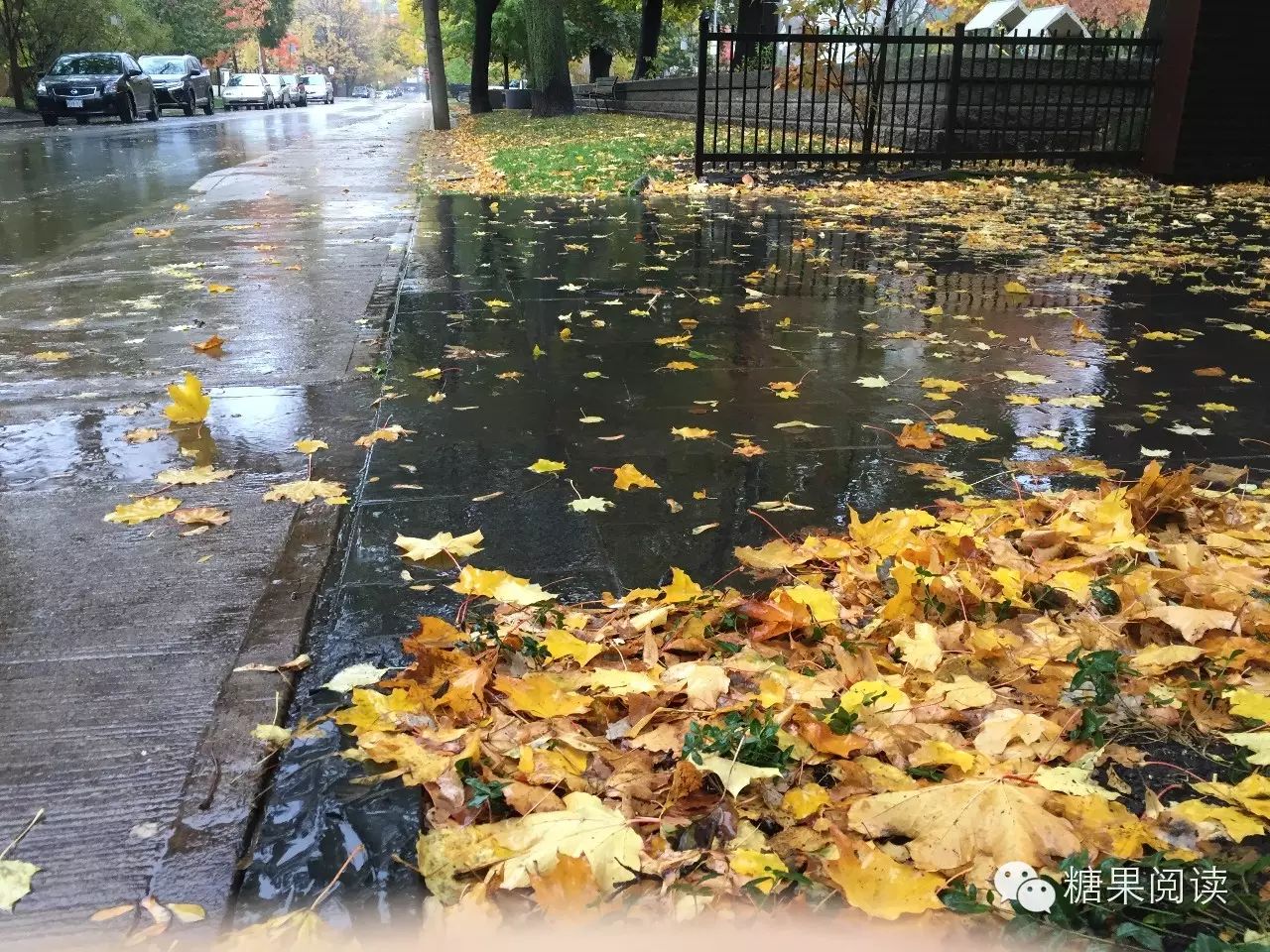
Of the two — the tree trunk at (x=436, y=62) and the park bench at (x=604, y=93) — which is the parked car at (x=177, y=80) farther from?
the park bench at (x=604, y=93)

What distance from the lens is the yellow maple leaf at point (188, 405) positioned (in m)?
3.76

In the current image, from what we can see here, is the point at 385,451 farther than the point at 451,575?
Yes

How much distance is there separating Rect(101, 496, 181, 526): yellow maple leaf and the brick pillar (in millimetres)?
12896

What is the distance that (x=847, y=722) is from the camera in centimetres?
189

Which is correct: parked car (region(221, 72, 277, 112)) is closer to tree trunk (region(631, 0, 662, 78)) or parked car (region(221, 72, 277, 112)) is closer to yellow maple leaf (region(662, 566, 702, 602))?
tree trunk (region(631, 0, 662, 78))

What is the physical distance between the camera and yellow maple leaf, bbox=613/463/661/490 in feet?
10.7

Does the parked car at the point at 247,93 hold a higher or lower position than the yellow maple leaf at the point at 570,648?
higher

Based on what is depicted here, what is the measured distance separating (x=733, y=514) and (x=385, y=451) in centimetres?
136

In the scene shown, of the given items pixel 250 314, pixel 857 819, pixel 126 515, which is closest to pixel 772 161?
pixel 250 314

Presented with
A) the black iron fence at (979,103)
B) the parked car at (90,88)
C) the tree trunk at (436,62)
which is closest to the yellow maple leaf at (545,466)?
the black iron fence at (979,103)

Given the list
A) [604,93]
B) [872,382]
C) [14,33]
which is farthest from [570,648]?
[14,33]

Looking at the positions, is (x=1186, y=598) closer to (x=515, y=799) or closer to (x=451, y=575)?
(x=515, y=799)

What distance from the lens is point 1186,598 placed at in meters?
2.35

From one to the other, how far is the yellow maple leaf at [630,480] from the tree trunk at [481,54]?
31122mm
